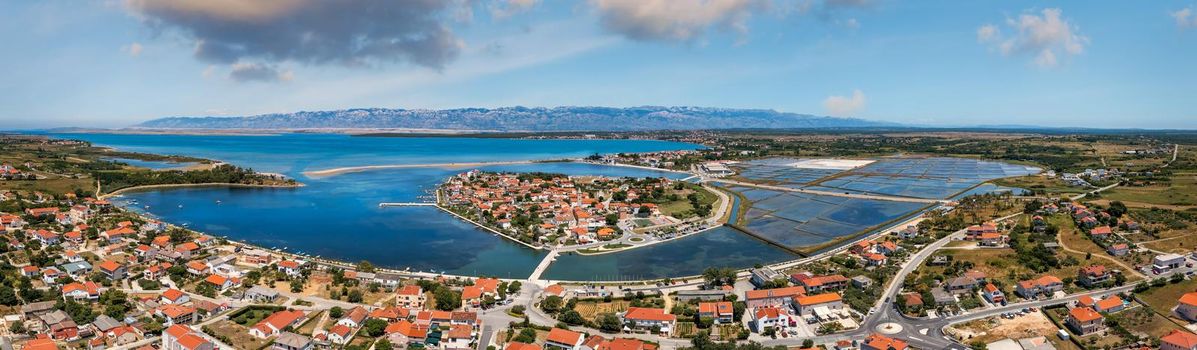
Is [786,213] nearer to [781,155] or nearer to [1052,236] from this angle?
[1052,236]

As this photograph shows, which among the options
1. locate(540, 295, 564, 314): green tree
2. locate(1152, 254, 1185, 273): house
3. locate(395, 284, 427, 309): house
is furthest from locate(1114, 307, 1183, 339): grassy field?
locate(395, 284, 427, 309): house

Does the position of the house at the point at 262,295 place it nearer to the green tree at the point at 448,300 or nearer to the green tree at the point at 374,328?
the green tree at the point at 374,328

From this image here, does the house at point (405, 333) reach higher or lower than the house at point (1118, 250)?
lower

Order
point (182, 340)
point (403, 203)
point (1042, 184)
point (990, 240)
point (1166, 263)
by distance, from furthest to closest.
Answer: point (1042, 184) → point (403, 203) → point (990, 240) → point (1166, 263) → point (182, 340)

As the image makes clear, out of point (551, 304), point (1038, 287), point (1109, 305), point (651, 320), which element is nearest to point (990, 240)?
point (1038, 287)

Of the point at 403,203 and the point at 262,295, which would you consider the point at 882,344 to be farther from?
the point at 403,203

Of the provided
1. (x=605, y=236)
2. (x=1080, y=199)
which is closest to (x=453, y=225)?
(x=605, y=236)

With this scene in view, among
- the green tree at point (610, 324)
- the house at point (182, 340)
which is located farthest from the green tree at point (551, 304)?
the house at point (182, 340)
